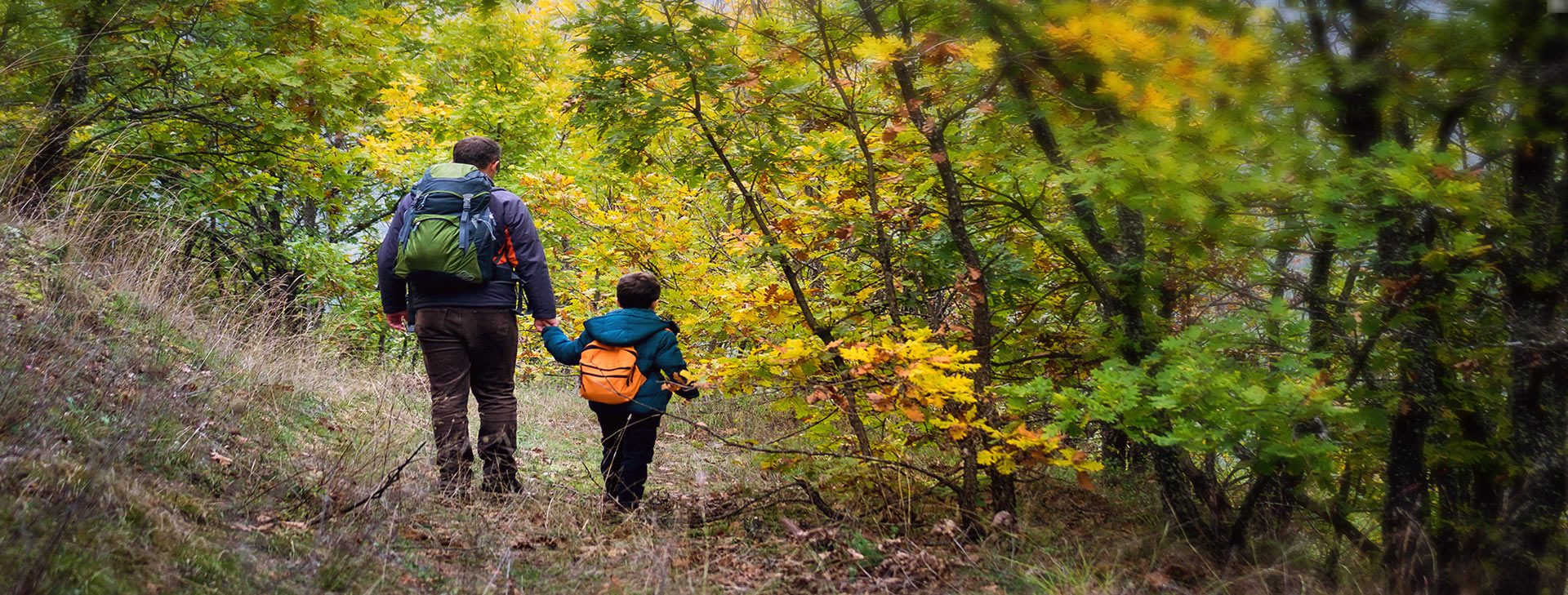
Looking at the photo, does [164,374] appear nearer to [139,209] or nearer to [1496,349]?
[139,209]

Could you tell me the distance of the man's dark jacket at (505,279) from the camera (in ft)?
14.2

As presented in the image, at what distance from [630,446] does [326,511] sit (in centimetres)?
156

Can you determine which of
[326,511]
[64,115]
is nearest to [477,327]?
[326,511]

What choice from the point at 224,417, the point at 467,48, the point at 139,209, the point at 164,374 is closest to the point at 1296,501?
the point at 224,417

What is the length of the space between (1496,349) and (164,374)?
5.78 m

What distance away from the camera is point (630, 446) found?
177 inches

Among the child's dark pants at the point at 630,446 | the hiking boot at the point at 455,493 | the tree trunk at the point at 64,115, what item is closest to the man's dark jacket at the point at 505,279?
the child's dark pants at the point at 630,446

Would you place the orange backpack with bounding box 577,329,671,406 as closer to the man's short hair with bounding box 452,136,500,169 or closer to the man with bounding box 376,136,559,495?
the man with bounding box 376,136,559,495

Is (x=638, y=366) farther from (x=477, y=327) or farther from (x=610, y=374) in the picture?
(x=477, y=327)

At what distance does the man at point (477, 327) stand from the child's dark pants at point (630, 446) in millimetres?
470

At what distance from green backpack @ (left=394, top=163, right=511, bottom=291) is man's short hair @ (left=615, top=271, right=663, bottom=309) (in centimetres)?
59

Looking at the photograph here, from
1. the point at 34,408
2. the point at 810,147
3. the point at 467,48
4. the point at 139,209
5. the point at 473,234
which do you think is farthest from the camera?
the point at 467,48

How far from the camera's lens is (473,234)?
4207 mm

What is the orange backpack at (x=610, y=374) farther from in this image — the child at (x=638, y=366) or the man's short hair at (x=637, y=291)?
the man's short hair at (x=637, y=291)
